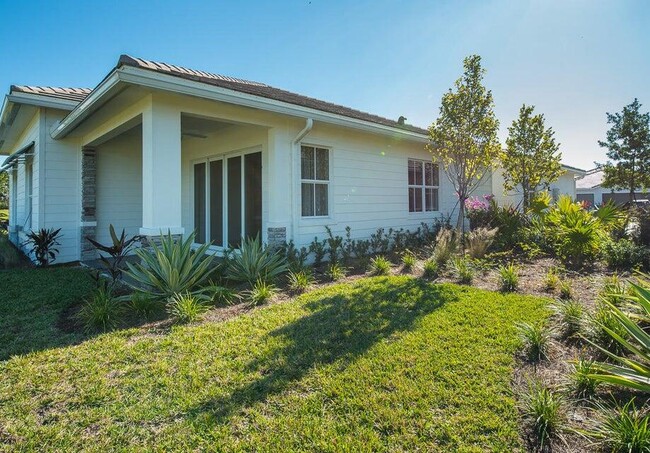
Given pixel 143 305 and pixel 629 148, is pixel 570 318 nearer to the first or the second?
pixel 143 305

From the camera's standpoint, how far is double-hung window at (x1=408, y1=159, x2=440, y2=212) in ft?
36.6

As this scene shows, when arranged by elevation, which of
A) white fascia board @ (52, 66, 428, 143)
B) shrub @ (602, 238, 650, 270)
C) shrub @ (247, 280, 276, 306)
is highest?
white fascia board @ (52, 66, 428, 143)

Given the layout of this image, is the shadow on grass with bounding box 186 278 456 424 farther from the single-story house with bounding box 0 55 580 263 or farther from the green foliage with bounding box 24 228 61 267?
the green foliage with bounding box 24 228 61 267

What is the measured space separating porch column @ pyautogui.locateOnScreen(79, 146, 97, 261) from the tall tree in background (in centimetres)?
2269

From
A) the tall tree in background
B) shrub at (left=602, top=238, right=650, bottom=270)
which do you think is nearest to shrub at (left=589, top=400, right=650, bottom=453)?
shrub at (left=602, top=238, right=650, bottom=270)

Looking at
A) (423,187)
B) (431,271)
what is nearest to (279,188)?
(431,271)

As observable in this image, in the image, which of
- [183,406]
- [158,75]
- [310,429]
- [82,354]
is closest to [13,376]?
[82,354]

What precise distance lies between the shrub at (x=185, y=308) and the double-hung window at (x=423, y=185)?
7692mm

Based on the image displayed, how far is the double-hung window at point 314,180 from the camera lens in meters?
8.33

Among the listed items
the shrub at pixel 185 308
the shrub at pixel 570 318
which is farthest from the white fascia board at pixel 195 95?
the shrub at pixel 570 318

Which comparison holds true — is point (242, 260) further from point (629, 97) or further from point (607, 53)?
point (629, 97)

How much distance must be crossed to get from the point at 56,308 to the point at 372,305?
457 centimetres

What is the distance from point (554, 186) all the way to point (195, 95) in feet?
68.8

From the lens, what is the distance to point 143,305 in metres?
4.93
